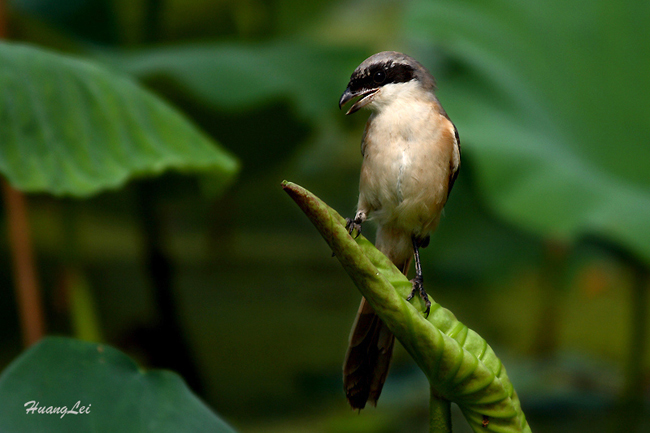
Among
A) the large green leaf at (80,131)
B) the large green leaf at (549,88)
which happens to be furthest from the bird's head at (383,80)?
the large green leaf at (549,88)

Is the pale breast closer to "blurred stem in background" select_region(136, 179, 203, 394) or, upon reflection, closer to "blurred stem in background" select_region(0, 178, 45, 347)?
"blurred stem in background" select_region(0, 178, 45, 347)

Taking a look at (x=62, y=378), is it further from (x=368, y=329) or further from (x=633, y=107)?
(x=633, y=107)

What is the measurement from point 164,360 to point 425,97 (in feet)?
9.09

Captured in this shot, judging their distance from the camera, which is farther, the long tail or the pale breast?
the pale breast

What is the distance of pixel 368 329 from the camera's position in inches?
57.0

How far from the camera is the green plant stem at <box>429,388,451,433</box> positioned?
1.12m

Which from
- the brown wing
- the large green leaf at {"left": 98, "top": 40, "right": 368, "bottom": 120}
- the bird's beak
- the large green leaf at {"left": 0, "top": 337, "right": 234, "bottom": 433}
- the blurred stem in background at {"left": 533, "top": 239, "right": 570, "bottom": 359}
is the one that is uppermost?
the bird's beak

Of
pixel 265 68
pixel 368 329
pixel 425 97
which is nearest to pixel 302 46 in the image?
pixel 265 68

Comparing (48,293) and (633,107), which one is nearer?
(633,107)

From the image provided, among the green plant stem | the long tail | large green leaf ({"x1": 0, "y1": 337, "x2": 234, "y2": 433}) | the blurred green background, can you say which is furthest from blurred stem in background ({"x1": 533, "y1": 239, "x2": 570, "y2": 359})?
the green plant stem

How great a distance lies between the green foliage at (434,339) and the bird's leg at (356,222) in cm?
40

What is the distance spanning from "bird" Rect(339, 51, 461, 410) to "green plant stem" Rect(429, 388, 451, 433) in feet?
0.81

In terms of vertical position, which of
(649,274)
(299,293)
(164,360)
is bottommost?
(299,293)

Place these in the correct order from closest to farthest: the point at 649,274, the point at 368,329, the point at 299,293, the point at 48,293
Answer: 1. the point at 368,329
2. the point at 649,274
3. the point at 48,293
4. the point at 299,293
